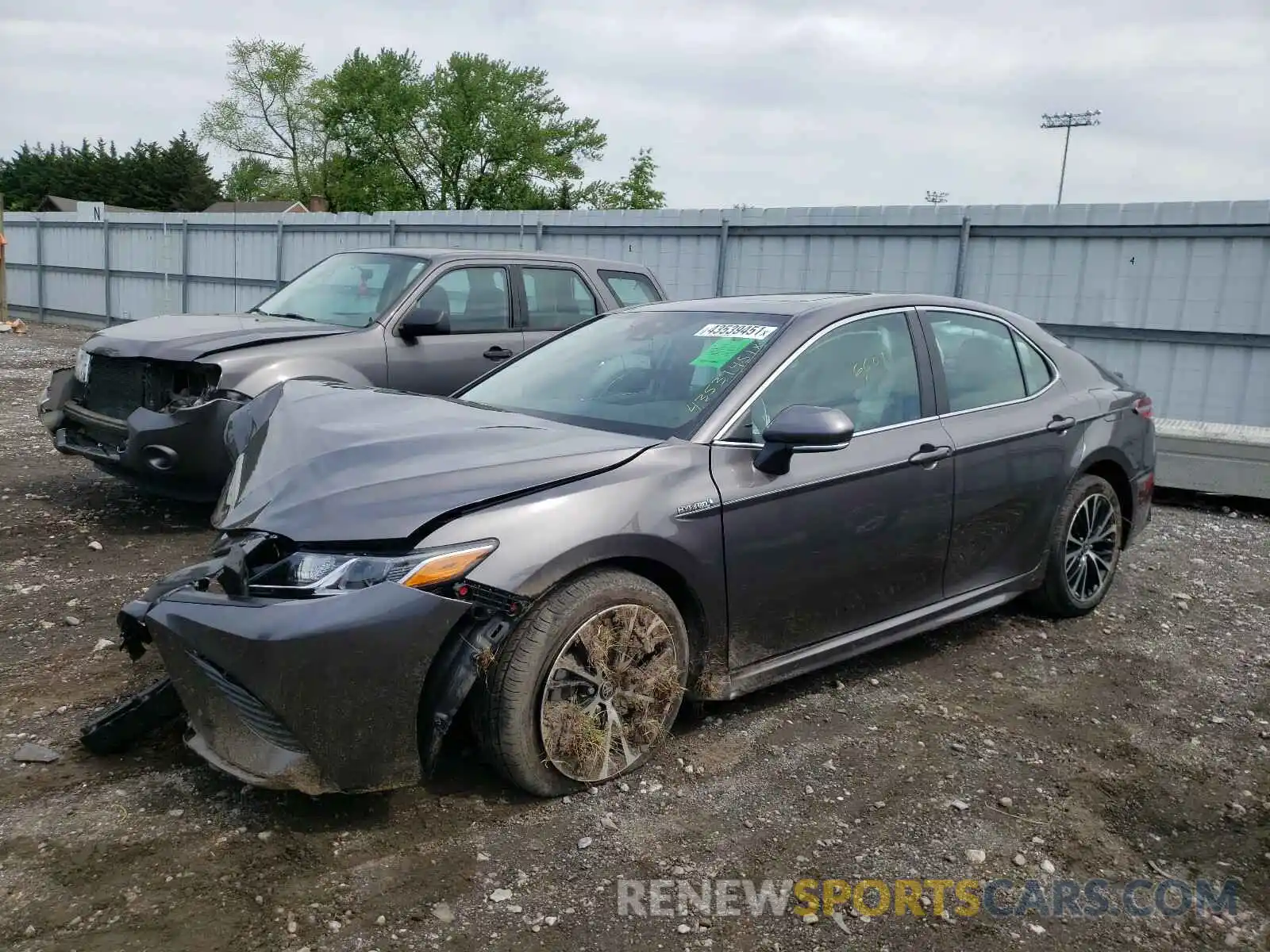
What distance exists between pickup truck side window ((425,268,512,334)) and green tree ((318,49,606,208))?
47.4 m

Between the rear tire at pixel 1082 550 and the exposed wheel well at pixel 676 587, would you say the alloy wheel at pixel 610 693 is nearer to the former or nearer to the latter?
the exposed wheel well at pixel 676 587

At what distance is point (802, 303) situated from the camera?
14.2 ft

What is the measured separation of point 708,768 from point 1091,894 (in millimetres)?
1226

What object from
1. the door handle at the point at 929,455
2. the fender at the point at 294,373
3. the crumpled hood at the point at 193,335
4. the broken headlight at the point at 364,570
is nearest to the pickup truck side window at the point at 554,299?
the crumpled hood at the point at 193,335

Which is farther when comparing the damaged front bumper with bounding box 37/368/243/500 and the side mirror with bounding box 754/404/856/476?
the damaged front bumper with bounding box 37/368/243/500

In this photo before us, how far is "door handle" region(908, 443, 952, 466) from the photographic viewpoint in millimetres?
4168

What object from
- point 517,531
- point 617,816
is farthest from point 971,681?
point 517,531

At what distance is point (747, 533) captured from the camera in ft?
11.9

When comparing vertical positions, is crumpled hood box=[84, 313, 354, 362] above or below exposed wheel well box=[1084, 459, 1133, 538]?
above

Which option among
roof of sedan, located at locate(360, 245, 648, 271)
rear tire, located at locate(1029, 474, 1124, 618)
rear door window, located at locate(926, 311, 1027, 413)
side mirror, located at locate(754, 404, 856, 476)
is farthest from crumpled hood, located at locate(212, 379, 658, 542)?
roof of sedan, located at locate(360, 245, 648, 271)

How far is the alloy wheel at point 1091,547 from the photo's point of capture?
5.11m

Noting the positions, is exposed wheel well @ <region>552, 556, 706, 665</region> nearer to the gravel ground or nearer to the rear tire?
the gravel ground

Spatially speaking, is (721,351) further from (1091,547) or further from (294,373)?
(294,373)

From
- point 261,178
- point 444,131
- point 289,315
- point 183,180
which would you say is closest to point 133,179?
point 183,180
